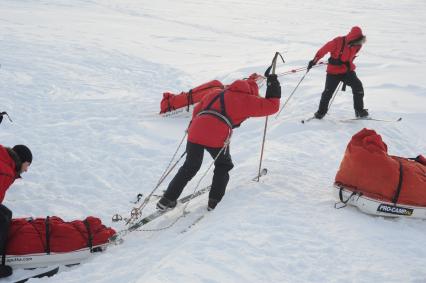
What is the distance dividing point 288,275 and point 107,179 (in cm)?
322

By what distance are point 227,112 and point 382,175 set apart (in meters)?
1.61

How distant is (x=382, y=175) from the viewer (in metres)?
4.24

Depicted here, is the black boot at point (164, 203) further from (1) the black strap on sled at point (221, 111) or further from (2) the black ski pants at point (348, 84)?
(2) the black ski pants at point (348, 84)

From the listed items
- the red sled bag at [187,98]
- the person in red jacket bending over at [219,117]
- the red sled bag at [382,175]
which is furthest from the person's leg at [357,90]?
the person in red jacket bending over at [219,117]

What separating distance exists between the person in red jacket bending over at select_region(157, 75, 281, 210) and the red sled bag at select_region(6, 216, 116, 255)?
2.54 feet

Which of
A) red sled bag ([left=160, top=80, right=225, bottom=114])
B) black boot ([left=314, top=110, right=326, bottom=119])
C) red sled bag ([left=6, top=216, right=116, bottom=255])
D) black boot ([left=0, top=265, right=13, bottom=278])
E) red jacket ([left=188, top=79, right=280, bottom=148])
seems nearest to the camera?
black boot ([left=0, top=265, right=13, bottom=278])

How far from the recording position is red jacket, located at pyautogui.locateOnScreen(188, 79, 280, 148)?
436 centimetres

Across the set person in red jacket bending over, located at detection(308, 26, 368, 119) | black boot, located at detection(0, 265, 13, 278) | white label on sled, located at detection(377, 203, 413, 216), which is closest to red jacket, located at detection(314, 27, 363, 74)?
person in red jacket bending over, located at detection(308, 26, 368, 119)

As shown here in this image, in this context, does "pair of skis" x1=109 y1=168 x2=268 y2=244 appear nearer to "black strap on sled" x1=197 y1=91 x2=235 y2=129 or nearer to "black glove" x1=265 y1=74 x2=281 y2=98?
"black strap on sled" x1=197 y1=91 x2=235 y2=129

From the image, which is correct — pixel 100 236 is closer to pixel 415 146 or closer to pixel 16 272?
pixel 16 272

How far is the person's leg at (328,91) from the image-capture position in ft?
24.1

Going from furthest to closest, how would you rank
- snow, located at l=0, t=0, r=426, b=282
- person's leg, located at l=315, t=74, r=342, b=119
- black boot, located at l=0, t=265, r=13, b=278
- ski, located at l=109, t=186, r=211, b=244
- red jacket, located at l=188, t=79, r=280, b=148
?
1. person's leg, located at l=315, t=74, r=342, b=119
2. red jacket, located at l=188, t=79, r=280, b=148
3. ski, located at l=109, t=186, r=211, b=244
4. black boot, located at l=0, t=265, r=13, b=278
5. snow, located at l=0, t=0, r=426, b=282

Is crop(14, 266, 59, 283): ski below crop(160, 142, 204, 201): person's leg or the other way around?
Answer: below

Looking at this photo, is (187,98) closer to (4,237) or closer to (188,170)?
(188,170)
